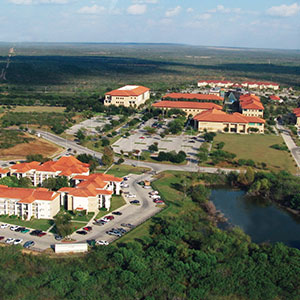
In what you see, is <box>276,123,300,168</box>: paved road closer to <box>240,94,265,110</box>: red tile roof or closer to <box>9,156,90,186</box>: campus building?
<box>240,94,265,110</box>: red tile roof

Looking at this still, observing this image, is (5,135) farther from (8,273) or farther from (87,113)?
(8,273)

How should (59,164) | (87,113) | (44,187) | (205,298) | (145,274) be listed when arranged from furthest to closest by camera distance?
(87,113)
(59,164)
(44,187)
(145,274)
(205,298)

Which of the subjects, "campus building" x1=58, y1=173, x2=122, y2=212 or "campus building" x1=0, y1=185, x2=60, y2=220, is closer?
"campus building" x1=0, y1=185, x2=60, y2=220

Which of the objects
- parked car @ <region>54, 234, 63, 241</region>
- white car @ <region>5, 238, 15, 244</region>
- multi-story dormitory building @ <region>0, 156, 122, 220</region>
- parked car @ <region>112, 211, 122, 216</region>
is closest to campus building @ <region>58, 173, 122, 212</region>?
multi-story dormitory building @ <region>0, 156, 122, 220</region>

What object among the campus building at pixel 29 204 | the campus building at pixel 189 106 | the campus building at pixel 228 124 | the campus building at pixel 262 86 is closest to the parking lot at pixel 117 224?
the campus building at pixel 29 204

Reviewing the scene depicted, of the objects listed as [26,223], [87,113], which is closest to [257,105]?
[87,113]

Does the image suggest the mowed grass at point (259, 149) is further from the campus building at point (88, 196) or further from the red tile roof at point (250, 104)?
the campus building at point (88, 196)
